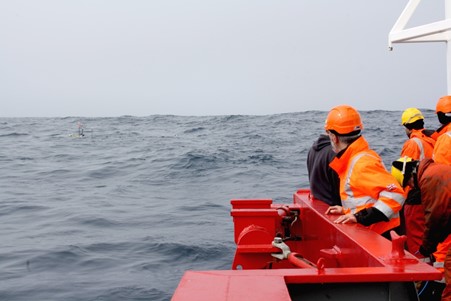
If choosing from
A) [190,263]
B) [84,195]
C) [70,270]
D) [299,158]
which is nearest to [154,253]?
[190,263]

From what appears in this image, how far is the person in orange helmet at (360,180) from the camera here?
3.87 metres

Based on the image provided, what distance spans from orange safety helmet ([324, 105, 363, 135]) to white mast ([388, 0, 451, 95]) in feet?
8.80

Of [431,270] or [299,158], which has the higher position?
[431,270]

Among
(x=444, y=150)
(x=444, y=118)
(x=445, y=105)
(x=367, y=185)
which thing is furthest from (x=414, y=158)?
(x=367, y=185)

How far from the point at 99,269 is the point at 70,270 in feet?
1.20

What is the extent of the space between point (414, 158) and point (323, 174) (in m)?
0.95

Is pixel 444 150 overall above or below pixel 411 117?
below

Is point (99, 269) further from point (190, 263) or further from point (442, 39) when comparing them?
point (442, 39)

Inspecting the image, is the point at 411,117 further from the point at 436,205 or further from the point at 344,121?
the point at 436,205

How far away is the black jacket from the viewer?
5.23 meters

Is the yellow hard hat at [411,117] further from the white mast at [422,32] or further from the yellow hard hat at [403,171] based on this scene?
the yellow hard hat at [403,171]

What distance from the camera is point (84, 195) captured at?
13195 millimetres

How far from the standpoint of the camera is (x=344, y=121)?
414 cm

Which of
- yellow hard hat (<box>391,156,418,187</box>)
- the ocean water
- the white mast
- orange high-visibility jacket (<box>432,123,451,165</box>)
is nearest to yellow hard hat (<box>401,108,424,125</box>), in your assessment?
the white mast
